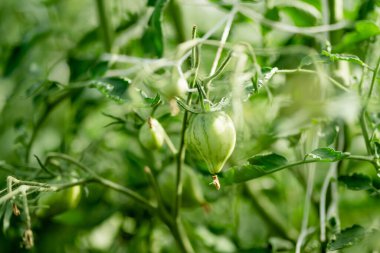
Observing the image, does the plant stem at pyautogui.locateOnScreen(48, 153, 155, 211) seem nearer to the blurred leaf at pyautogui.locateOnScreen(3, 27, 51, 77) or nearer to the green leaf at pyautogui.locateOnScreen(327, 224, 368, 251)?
the green leaf at pyautogui.locateOnScreen(327, 224, 368, 251)

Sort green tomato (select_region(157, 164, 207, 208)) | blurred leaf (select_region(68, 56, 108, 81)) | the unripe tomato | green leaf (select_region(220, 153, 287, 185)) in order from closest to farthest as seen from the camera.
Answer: the unripe tomato → green leaf (select_region(220, 153, 287, 185)) → green tomato (select_region(157, 164, 207, 208)) → blurred leaf (select_region(68, 56, 108, 81))

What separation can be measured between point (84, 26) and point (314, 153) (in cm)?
106

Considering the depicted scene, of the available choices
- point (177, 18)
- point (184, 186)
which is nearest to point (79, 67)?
point (177, 18)

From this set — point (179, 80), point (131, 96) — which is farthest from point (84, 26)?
point (179, 80)

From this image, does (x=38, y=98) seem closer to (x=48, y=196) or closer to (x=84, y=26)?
Result: (x=48, y=196)

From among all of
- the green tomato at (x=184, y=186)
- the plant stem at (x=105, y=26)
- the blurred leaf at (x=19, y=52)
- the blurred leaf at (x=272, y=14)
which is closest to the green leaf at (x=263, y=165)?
the green tomato at (x=184, y=186)

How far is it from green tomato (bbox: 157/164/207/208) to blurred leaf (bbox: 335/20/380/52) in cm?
30

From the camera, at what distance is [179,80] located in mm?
642

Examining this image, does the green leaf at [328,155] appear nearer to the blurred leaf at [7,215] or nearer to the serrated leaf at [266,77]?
the serrated leaf at [266,77]

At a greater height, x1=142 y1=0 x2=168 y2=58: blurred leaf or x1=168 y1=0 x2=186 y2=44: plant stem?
x1=142 y1=0 x2=168 y2=58: blurred leaf

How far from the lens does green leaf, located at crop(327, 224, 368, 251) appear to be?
30.1 inches

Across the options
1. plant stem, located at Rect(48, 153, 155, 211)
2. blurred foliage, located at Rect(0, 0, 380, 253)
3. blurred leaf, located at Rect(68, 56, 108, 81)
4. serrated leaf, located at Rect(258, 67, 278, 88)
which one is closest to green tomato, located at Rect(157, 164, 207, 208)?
blurred foliage, located at Rect(0, 0, 380, 253)

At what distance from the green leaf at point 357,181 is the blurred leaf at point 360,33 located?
20 centimetres

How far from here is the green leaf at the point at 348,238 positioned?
0.76m
